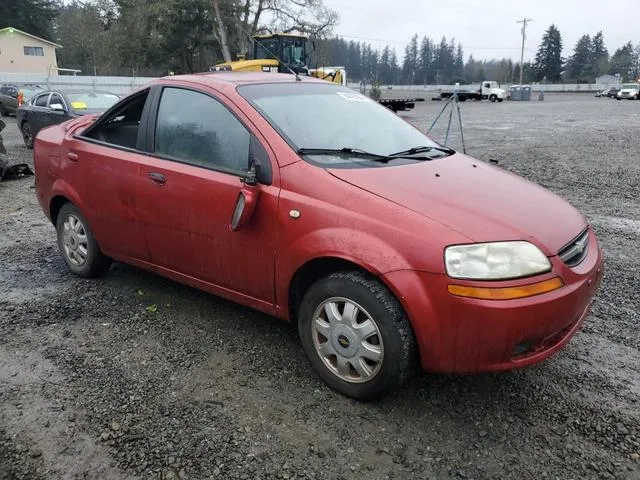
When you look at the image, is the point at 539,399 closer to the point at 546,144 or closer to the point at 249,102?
the point at 249,102

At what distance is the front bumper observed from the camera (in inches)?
98.7

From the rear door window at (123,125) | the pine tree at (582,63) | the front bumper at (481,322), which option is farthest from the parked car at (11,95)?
the pine tree at (582,63)

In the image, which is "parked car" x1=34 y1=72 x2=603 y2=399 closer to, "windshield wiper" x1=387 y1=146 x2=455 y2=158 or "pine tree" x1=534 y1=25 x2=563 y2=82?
"windshield wiper" x1=387 y1=146 x2=455 y2=158

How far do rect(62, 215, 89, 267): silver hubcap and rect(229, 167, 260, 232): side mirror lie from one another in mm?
1988

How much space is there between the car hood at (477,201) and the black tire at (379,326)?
46 centimetres

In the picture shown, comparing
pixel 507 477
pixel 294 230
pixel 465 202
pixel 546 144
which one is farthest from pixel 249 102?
pixel 546 144

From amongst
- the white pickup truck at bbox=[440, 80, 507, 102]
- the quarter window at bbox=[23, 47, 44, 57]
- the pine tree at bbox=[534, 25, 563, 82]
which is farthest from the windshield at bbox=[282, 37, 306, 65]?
the pine tree at bbox=[534, 25, 563, 82]

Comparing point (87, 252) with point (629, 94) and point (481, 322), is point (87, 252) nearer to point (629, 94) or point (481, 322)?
point (481, 322)

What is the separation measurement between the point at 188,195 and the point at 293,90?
1050 mm

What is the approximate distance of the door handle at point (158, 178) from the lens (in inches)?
144

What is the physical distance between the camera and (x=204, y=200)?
3410mm

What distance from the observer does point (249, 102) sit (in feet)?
11.2

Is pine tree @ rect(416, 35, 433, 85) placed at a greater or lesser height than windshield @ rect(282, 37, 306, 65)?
greater

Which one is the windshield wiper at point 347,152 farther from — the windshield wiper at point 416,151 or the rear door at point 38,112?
the rear door at point 38,112
